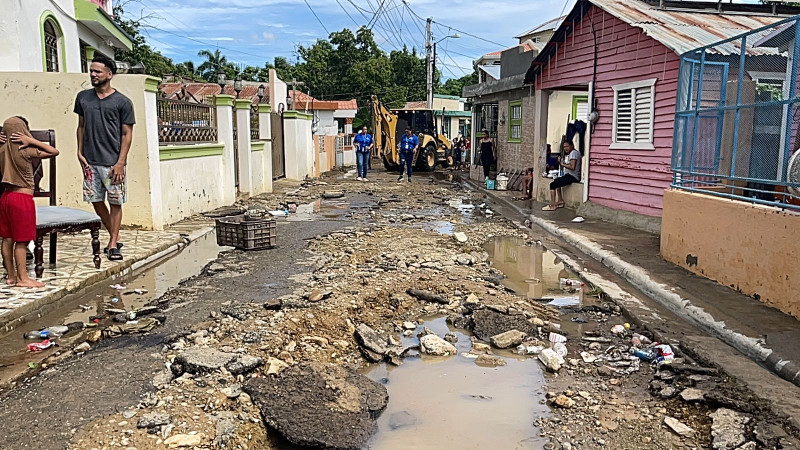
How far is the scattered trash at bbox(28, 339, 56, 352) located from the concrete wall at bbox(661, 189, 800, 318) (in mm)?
5757

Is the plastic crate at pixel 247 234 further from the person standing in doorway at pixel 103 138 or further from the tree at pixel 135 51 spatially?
the tree at pixel 135 51

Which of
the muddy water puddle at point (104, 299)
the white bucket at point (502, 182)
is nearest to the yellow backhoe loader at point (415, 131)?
the white bucket at point (502, 182)

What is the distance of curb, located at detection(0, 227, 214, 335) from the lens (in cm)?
476

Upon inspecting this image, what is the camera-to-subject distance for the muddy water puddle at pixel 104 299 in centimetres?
418

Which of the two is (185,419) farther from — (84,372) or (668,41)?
(668,41)

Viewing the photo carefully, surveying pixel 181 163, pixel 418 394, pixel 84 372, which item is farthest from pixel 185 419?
pixel 181 163

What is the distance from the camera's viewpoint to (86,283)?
5.90 meters

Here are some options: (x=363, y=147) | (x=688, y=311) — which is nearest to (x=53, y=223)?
(x=688, y=311)

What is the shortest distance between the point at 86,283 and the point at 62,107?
11.9 ft

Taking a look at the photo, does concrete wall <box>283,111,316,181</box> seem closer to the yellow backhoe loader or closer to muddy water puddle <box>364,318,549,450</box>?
the yellow backhoe loader

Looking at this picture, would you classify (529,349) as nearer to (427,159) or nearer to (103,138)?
(103,138)

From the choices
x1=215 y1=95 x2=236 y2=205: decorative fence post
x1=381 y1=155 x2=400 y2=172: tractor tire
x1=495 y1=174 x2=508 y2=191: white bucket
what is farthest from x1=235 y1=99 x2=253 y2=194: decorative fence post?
x1=381 y1=155 x2=400 y2=172: tractor tire

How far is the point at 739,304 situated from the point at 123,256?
6421 mm

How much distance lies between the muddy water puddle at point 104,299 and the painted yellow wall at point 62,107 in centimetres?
183
